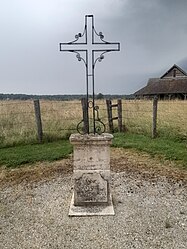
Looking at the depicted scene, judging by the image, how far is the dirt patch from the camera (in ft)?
19.9

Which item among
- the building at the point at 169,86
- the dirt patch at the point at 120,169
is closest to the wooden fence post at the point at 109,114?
the dirt patch at the point at 120,169

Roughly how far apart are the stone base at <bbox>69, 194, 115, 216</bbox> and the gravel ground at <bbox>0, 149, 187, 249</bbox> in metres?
0.08

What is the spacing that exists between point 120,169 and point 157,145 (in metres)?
2.17

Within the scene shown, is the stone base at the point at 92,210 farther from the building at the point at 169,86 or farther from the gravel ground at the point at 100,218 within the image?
the building at the point at 169,86

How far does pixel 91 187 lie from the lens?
4.57 m

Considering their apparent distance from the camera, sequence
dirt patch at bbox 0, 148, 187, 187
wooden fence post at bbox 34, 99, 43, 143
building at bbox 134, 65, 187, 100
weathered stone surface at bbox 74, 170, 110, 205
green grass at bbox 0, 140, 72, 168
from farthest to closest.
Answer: building at bbox 134, 65, 187, 100 < wooden fence post at bbox 34, 99, 43, 143 < green grass at bbox 0, 140, 72, 168 < dirt patch at bbox 0, 148, 187, 187 < weathered stone surface at bbox 74, 170, 110, 205

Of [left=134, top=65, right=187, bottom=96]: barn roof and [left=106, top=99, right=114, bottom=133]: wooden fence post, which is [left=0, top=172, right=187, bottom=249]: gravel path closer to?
[left=106, top=99, right=114, bottom=133]: wooden fence post

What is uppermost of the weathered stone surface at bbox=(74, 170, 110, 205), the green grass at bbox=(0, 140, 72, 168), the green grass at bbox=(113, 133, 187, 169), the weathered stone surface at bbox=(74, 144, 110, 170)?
the weathered stone surface at bbox=(74, 144, 110, 170)

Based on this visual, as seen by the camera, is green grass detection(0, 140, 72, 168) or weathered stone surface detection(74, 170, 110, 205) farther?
green grass detection(0, 140, 72, 168)

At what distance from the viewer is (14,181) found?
237 inches

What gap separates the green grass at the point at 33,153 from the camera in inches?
285

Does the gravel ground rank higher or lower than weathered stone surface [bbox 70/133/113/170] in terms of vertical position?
lower

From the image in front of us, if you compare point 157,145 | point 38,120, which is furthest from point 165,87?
point 157,145

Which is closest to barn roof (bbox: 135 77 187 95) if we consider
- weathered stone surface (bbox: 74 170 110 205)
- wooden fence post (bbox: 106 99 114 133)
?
wooden fence post (bbox: 106 99 114 133)
